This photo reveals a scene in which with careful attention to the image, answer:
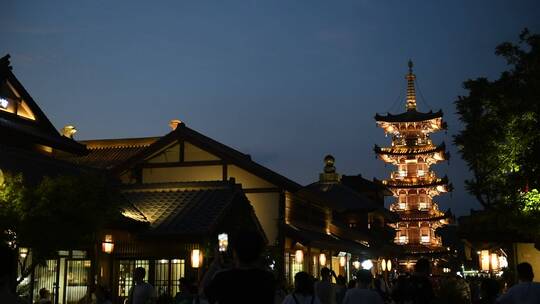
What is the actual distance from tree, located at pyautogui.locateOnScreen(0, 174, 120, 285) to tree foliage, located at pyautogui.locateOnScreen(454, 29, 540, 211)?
1057 centimetres

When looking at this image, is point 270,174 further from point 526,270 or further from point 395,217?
point 395,217

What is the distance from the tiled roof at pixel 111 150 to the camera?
38.8 metres

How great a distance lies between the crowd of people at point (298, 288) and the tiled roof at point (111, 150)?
885 inches

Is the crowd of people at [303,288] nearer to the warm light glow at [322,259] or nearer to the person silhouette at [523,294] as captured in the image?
the person silhouette at [523,294]

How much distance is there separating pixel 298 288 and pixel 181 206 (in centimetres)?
1755

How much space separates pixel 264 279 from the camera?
4809 mm

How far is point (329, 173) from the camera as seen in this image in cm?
5266

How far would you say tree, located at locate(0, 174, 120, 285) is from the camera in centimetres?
1617

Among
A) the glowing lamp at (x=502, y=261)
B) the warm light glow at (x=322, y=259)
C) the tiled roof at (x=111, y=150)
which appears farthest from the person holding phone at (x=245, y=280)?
the tiled roof at (x=111, y=150)

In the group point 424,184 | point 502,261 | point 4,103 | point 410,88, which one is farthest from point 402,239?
point 4,103

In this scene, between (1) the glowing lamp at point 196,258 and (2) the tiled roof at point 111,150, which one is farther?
(2) the tiled roof at point 111,150

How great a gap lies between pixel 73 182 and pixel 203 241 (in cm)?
765

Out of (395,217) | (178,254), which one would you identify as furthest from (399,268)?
(178,254)

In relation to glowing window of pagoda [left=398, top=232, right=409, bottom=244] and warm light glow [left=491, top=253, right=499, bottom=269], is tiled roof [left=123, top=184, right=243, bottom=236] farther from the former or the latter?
glowing window of pagoda [left=398, top=232, right=409, bottom=244]
